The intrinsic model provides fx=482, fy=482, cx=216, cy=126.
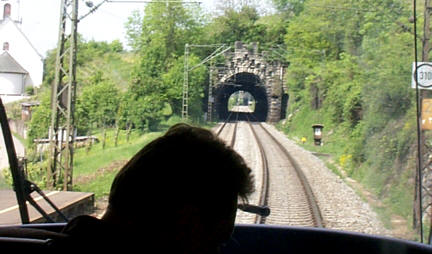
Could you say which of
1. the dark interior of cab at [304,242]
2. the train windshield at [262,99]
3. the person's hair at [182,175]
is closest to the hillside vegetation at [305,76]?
the train windshield at [262,99]

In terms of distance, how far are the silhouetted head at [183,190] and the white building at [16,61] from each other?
1944 mm

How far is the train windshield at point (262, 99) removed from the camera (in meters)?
3.94

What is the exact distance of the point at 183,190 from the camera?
3.40ft

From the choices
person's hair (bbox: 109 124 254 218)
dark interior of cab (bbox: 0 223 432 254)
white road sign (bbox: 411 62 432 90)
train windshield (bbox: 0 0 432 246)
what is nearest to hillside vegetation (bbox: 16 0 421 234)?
train windshield (bbox: 0 0 432 246)

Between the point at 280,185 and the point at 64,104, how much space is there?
2.76 meters

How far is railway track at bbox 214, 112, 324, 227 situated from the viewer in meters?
4.61

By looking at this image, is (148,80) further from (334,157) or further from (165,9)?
(334,157)

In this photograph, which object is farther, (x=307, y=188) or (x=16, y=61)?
(x=307, y=188)

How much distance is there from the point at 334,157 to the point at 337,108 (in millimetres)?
860

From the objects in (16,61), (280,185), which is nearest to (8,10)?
(16,61)

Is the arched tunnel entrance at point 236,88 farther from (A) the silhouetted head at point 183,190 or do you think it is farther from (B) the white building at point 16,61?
(A) the silhouetted head at point 183,190

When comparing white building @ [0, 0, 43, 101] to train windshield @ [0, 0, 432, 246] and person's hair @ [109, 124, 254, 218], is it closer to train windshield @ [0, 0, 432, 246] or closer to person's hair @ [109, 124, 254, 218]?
train windshield @ [0, 0, 432, 246]

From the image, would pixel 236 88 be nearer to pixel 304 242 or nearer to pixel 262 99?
pixel 262 99

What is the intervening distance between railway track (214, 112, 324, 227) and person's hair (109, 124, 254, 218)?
2.43 m
